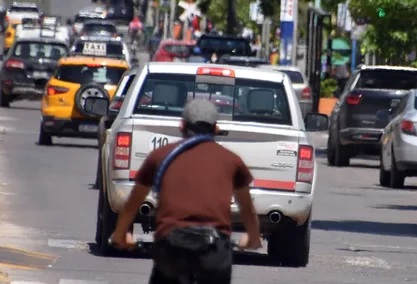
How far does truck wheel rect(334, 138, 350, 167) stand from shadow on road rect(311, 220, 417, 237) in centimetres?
971

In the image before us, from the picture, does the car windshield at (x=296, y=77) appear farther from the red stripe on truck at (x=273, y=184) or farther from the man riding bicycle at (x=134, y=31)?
the man riding bicycle at (x=134, y=31)

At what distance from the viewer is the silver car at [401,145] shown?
22.9 meters

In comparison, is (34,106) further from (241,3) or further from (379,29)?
(241,3)

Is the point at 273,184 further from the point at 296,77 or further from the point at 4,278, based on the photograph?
the point at 296,77

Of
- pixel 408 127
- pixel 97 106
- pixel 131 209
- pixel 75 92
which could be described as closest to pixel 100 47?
pixel 75 92

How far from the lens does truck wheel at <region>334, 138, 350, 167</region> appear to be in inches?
1109

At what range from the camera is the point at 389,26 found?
3159 centimetres

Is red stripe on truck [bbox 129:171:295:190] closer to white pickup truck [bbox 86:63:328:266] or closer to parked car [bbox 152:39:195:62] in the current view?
white pickup truck [bbox 86:63:328:266]

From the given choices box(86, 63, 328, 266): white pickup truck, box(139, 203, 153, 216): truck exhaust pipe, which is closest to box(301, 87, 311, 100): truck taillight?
box(86, 63, 328, 266): white pickup truck

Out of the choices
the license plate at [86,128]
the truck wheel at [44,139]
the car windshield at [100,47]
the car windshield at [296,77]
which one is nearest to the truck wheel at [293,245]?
the license plate at [86,128]

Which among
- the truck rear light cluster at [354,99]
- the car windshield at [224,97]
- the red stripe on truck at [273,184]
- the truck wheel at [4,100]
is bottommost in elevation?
the truck wheel at [4,100]

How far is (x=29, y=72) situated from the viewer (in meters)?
36.9

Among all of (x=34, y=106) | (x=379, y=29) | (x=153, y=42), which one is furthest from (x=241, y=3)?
(x=379, y=29)

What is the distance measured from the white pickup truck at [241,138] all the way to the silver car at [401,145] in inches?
361
